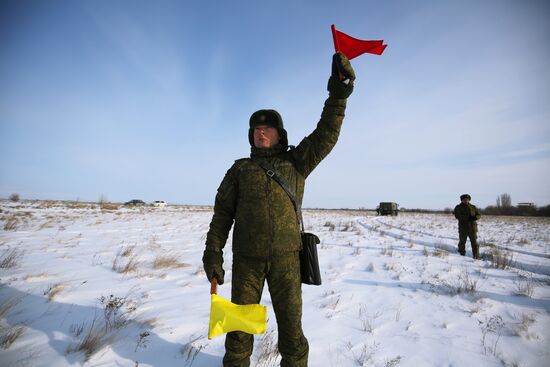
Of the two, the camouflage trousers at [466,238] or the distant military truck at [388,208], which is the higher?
the distant military truck at [388,208]

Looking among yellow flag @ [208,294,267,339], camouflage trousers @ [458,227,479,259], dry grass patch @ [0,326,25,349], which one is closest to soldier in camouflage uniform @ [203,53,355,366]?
yellow flag @ [208,294,267,339]

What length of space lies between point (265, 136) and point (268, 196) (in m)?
0.53

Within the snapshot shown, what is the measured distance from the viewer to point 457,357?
7.78 feet

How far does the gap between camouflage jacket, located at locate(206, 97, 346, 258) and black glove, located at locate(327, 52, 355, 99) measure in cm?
6

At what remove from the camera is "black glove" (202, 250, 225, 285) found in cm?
196

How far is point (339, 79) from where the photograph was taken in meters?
1.83

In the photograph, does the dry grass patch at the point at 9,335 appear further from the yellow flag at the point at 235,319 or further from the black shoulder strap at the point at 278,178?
the black shoulder strap at the point at 278,178

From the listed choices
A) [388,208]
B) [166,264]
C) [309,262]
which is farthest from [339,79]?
[388,208]

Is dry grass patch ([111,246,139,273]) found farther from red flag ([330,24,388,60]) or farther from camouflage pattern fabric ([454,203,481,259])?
camouflage pattern fabric ([454,203,481,259])

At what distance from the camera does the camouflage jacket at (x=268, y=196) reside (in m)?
1.89

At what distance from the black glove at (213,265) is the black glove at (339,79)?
5.07ft

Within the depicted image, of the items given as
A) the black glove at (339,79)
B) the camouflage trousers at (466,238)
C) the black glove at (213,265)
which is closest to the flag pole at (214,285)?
the black glove at (213,265)

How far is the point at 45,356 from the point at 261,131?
2.63m

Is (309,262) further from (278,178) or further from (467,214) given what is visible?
(467,214)
